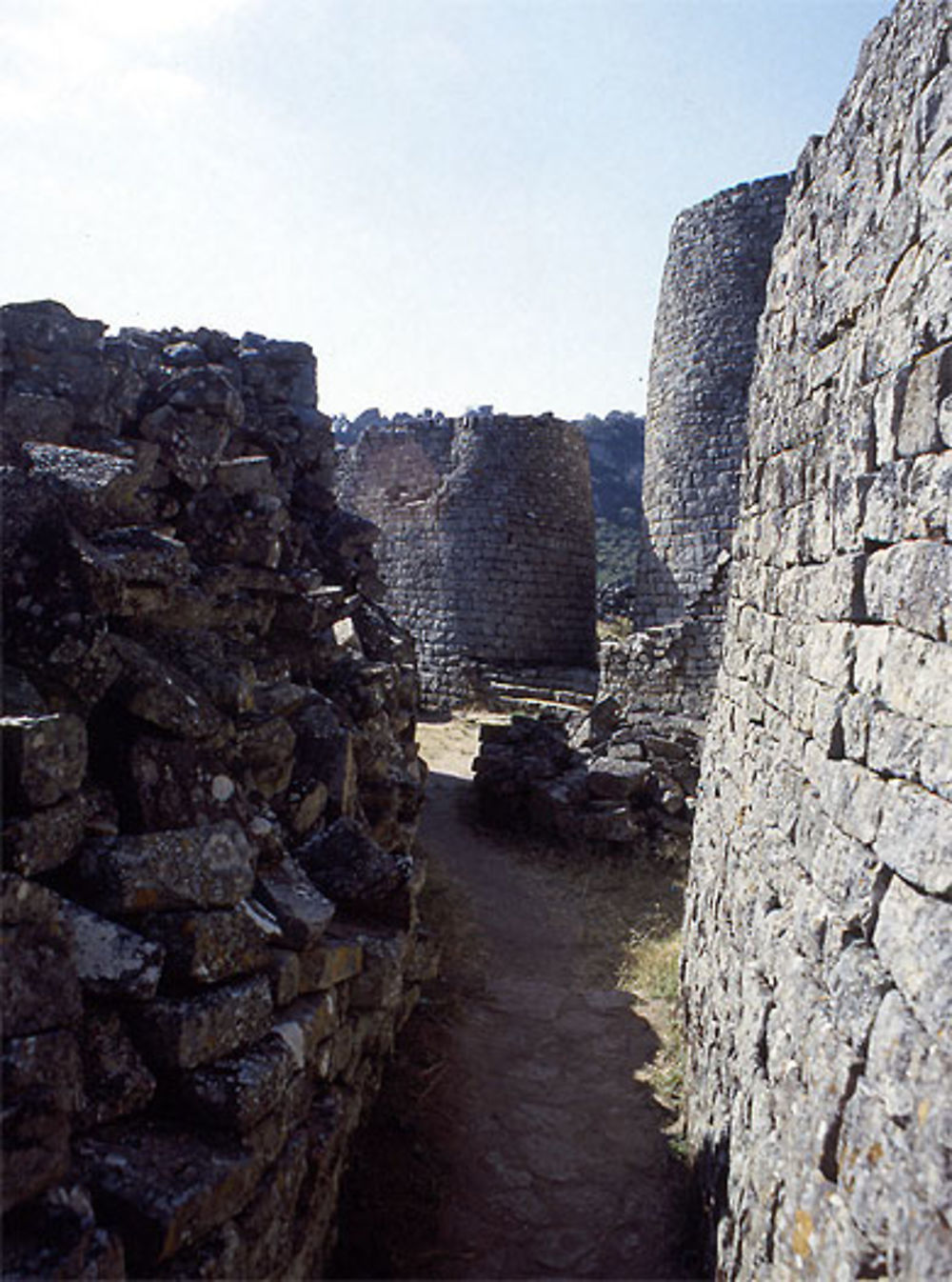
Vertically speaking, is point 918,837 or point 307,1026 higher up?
point 918,837

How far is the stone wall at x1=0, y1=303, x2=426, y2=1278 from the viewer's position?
2199 millimetres

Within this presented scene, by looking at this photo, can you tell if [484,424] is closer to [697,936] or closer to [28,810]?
[697,936]

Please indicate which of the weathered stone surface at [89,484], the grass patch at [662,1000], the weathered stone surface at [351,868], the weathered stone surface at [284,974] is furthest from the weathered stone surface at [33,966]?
the grass patch at [662,1000]

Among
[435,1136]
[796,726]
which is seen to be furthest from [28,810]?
[435,1136]

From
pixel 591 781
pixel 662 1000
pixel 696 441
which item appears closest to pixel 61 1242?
pixel 662 1000

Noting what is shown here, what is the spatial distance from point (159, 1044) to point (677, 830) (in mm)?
7386

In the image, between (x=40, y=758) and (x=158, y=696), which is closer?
(x=40, y=758)

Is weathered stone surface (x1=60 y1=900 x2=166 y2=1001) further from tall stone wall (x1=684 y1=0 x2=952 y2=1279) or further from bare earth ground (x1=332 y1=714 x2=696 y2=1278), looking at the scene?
tall stone wall (x1=684 y1=0 x2=952 y2=1279)

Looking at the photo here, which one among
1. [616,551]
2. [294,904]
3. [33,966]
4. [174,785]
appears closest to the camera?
[33,966]

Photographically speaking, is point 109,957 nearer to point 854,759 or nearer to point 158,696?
point 158,696

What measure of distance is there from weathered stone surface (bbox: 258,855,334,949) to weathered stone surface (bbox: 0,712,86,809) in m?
0.96

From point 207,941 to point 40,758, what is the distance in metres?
0.72

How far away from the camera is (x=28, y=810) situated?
94.9 inches

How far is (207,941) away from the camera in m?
2.73
